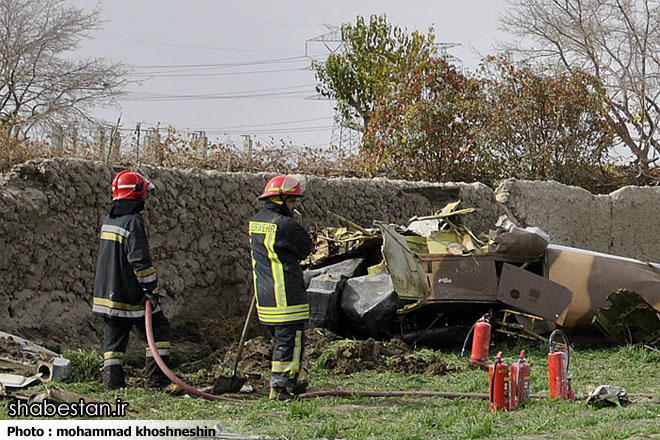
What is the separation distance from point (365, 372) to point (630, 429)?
3735 mm

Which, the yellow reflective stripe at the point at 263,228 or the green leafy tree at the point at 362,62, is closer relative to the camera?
the yellow reflective stripe at the point at 263,228

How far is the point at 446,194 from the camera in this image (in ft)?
44.2

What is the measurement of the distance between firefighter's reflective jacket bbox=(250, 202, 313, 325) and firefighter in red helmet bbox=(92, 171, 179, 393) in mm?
999

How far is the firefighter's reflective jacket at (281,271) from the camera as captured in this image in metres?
8.00

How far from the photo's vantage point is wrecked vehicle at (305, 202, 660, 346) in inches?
438

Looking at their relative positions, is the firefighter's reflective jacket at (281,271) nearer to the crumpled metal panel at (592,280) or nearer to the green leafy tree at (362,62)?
the crumpled metal panel at (592,280)

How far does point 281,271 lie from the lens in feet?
26.4

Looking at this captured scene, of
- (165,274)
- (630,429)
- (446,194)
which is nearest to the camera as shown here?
(630,429)

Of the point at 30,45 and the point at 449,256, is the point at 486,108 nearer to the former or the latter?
the point at 449,256

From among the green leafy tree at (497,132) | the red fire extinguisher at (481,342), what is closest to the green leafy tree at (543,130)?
the green leafy tree at (497,132)

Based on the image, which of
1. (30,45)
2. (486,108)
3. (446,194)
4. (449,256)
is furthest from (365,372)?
(30,45)

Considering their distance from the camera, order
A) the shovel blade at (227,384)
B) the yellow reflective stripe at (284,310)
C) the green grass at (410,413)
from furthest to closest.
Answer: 1. the shovel blade at (227,384)
2. the yellow reflective stripe at (284,310)
3. the green grass at (410,413)

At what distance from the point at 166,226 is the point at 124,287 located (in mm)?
3494

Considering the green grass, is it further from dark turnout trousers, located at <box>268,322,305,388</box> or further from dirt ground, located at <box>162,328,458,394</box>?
dirt ground, located at <box>162,328,458,394</box>
